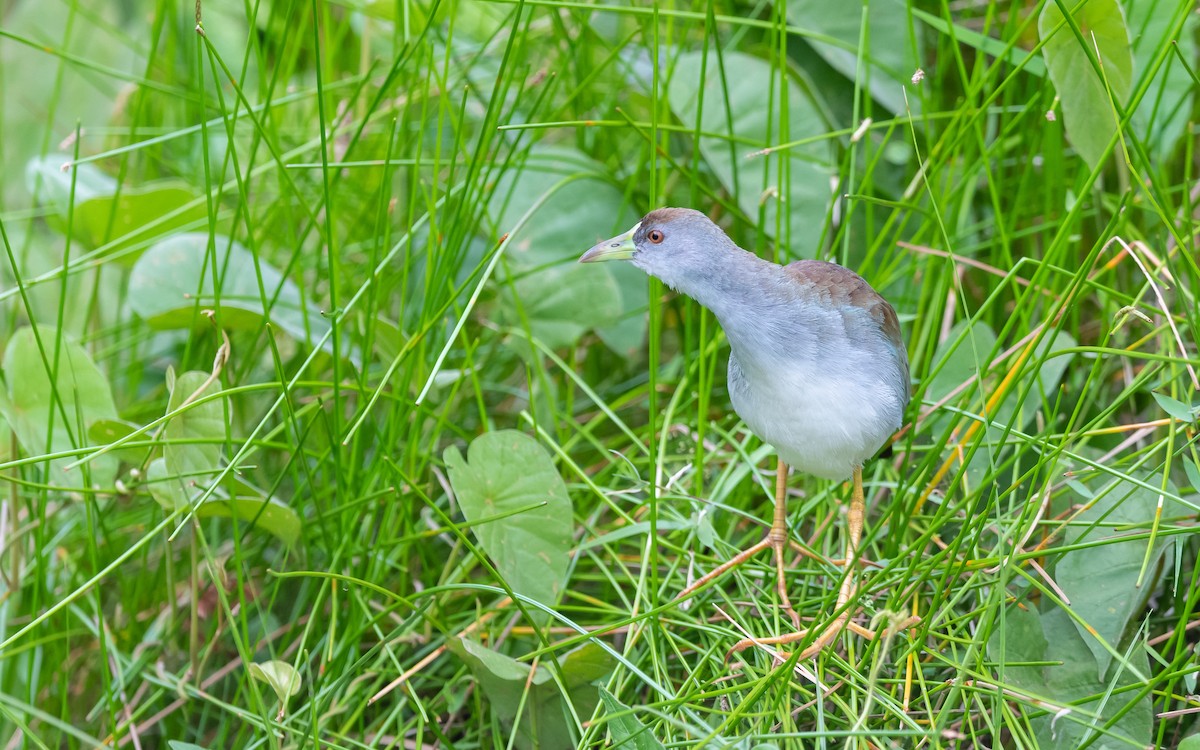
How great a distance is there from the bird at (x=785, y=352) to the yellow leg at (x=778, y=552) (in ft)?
0.14

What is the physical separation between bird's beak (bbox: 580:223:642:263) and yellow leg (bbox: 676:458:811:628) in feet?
1.36

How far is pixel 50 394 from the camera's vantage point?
1817 millimetres

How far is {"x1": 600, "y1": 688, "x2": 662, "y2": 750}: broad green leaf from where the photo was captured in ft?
4.25

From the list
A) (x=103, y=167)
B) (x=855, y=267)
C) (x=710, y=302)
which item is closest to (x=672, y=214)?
(x=710, y=302)

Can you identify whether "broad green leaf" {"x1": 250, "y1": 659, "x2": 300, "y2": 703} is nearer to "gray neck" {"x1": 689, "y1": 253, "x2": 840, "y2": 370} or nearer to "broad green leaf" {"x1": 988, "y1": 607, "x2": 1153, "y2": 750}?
"gray neck" {"x1": 689, "y1": 253, "x2": 840, "y2": 370}

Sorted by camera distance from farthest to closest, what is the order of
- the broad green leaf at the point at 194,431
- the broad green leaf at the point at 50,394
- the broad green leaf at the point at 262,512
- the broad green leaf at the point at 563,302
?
the broad green leaf at the point at 563,302 < the broad green leaf at the point at 50,394 < the broad green leaf at the point at 262,512 < the broad green leaf at the point at 194,431

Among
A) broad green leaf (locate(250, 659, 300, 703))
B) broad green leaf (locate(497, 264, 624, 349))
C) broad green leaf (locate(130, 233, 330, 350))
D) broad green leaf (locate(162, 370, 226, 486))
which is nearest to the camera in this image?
broad green leaf (locate(250, 659, 300, 703))

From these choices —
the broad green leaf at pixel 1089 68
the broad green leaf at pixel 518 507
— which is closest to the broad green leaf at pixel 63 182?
the broad green leaf at pixel 518 507

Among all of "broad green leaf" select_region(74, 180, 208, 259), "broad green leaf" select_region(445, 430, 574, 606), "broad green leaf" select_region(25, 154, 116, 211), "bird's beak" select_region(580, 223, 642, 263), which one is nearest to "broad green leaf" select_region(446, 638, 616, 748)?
"broad green leaf" select_region(445, 430, 574, 606)

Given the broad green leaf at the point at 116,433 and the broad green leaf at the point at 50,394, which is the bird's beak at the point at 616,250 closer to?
the broad green leaf at the point at 116,433

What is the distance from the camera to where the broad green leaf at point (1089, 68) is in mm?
1628

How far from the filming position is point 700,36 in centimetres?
262

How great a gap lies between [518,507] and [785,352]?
470 millimetres

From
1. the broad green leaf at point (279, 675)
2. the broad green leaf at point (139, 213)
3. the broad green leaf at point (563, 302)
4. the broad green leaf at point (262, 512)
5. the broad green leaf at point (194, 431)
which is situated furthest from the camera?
the broad green leaf at point (139, 213)
